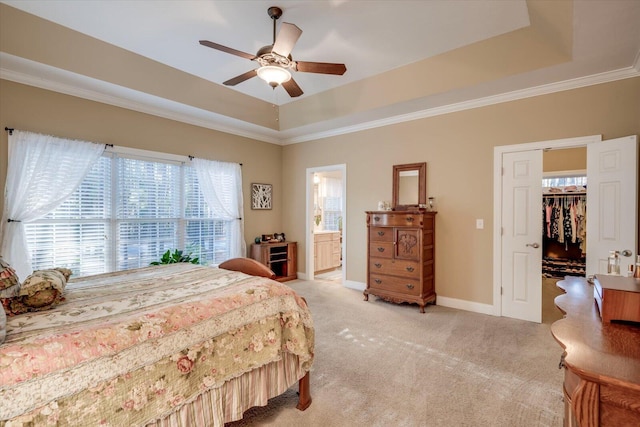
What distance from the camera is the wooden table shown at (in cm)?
79

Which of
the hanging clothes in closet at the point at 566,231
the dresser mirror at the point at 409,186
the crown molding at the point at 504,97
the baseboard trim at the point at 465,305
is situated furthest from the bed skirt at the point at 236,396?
the hanging clothes in closet at the point at 566,231

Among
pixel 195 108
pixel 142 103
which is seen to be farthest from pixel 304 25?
pixel 142 103

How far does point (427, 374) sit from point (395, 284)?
1753 mm

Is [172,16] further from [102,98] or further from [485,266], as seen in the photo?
[485,266]

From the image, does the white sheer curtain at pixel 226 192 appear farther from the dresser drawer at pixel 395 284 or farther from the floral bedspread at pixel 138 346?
the floral bedspread at pixel 138 346

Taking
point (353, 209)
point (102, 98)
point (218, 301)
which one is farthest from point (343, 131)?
point (218, 301)

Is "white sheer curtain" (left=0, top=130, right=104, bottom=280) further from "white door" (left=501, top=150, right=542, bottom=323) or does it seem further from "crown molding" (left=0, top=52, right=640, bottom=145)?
"white door" (left=501, top=150, right=542, bottom=323)

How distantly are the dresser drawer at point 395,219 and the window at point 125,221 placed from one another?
2.71 m

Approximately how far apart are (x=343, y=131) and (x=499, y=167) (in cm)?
251

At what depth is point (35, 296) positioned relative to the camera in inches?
59.1

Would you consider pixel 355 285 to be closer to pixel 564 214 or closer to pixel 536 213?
pixel 536 213

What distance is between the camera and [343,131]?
5.16 m

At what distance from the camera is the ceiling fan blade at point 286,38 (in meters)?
2.24

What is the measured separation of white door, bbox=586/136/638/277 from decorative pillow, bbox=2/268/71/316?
4.44 metres
